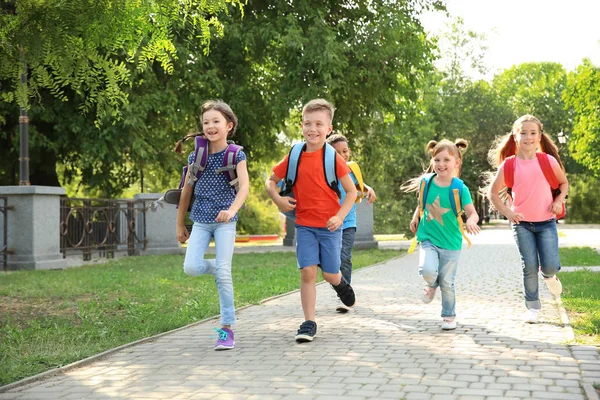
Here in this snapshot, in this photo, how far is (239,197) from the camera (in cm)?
632

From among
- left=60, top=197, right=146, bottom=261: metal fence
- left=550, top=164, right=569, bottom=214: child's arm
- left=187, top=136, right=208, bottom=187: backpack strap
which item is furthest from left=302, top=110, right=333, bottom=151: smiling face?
left=60, top=197, right=146, bottom=261: metal fence

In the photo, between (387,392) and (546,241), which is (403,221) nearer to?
(546,241)

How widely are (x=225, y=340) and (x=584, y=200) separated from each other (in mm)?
63306

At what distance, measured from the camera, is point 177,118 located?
22.1m

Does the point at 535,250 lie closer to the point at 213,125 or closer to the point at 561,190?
the point at 561,190

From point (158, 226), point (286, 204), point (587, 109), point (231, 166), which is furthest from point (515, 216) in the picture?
point (587, 109)

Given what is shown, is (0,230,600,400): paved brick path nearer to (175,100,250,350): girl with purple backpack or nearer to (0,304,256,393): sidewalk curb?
(0,304,256,393): sidewalk curb

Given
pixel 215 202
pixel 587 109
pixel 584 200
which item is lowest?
pixel 215 202

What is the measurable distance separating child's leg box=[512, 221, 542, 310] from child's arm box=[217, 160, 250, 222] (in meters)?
2.69

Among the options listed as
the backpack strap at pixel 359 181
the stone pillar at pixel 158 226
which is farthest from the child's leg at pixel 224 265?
the stone pillar at pixel 158 226

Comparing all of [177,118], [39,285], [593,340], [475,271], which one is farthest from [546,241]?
[177,118]

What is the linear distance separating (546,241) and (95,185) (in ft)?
59.7

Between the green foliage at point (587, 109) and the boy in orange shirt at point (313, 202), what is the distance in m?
39.7

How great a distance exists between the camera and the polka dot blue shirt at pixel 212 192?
21.2 feet
